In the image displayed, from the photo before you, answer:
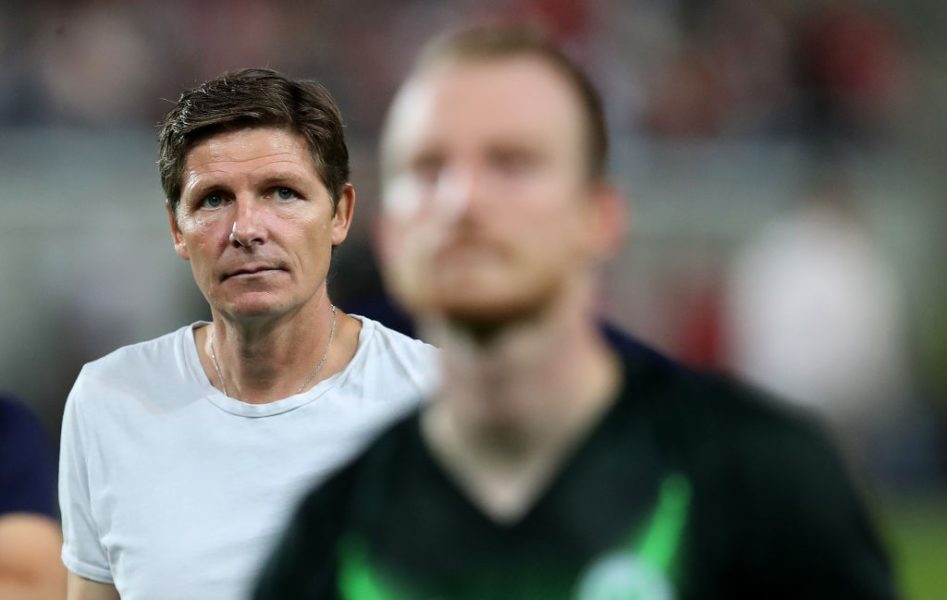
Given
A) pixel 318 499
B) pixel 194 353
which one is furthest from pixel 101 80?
pixel 318 499

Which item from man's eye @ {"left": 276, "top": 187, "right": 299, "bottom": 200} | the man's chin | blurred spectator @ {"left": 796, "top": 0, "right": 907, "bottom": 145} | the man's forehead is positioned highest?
the man's forehead

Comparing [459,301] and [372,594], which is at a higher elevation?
[459,301]

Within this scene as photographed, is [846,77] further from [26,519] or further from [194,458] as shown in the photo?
[194,458]

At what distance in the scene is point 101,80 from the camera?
9070 millimetres

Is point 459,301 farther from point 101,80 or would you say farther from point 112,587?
point 101,80

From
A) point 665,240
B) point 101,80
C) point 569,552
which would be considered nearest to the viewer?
point 569,552

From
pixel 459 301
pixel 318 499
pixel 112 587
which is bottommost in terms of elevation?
pixel 112 587

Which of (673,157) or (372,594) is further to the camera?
(673,157)

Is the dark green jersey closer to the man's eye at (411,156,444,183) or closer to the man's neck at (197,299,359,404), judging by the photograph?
the man's eye at (411,156,444,183)

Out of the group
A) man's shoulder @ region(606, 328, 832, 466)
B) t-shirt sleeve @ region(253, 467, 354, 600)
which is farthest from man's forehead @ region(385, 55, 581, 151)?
t-shirt sleeve @ region(253, 467, 354, 600)

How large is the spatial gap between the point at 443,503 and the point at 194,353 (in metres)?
1.24

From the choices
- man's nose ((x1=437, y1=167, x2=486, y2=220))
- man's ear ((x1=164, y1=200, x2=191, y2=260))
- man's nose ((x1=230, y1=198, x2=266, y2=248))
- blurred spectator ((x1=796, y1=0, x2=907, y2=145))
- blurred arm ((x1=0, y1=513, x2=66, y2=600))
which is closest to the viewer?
man's nose ((x1=437, y1=167, x2=486, y2=220))

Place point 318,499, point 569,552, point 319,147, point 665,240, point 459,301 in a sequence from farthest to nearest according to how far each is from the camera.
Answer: point 665,240 < point 319,147 < point 318,499 < point 569,552 < point 459,301

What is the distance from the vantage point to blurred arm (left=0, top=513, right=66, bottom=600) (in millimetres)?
2820
